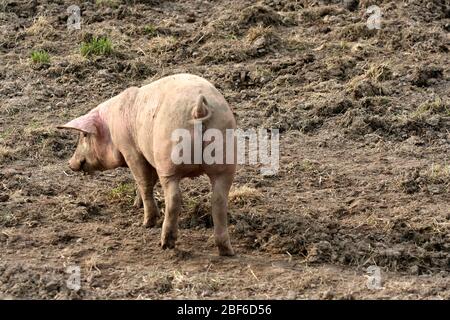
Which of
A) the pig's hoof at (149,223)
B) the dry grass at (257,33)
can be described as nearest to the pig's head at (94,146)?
the pig's hoof at (149,223)

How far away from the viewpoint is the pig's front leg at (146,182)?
7.14 m

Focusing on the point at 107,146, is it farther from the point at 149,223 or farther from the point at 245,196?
the point at 245,196

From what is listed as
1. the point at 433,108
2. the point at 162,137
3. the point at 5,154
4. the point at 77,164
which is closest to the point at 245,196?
the point at 77,164

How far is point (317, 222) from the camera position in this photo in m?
7.30

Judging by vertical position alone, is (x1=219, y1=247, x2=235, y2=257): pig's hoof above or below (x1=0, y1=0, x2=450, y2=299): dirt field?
below

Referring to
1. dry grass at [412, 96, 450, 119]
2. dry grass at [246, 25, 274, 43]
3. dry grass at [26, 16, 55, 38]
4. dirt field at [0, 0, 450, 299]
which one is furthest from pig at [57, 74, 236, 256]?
dry grass at [26, 16, 55, 38]

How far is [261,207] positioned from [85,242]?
4.67 ft

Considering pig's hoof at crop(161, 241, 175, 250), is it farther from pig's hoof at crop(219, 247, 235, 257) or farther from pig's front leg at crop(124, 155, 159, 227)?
pig's front leg at crop(124, 155, 159, 227)

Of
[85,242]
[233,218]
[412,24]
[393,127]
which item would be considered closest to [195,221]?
[233,218]

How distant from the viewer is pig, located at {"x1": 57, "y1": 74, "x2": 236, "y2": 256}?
21.1ft

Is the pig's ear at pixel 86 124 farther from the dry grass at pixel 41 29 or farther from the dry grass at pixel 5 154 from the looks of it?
the dry grass at pixel 41 29

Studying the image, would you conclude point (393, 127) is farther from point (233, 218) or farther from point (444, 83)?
point (233, 218)

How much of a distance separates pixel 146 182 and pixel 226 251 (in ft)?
2.81

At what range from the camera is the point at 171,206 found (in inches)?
259
